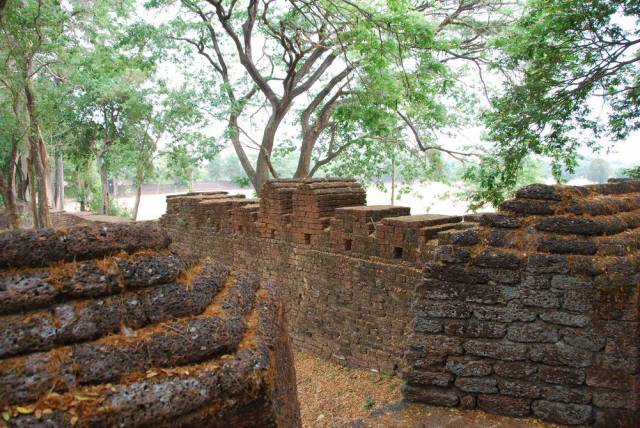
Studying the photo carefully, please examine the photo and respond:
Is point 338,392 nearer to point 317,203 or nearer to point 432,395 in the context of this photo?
point 317,203

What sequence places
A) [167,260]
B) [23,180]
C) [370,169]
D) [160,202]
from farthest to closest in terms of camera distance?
[160,202] < [23,180] < [370,169] < [167,260]

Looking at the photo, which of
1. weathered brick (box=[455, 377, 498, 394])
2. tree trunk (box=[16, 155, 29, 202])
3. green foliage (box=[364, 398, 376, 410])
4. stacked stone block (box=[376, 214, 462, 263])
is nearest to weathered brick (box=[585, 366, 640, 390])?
weathered brick (box=[455, 377, 498, 394])

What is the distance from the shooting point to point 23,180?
24078 millimetres

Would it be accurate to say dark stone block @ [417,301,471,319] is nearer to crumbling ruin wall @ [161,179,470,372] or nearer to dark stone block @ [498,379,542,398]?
dark stone block @ [498,379,542,398]

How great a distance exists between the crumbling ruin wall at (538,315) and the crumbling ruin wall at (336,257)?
2152 millimetres

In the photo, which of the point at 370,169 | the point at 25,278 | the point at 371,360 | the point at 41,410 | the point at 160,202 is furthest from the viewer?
the point at 160,202

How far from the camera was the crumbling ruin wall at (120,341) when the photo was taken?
6.62 feet

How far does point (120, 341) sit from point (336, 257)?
5.57 metres

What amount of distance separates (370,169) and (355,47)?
227 inches

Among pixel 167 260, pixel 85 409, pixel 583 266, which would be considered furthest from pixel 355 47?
pixel 85 409

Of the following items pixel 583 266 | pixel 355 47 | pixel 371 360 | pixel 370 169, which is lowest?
pixel 371 360

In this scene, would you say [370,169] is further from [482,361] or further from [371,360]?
[482,361]

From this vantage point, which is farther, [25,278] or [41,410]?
[25,278]

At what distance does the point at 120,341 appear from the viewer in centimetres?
220
